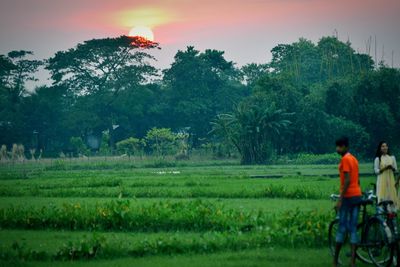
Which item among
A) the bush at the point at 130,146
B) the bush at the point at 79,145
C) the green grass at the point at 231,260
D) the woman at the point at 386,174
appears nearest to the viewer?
the green grass at the point at 231,260

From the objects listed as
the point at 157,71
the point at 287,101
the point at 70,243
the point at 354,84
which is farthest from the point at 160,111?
the point at 70,243

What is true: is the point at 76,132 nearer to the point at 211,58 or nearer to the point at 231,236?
the point at 211,58

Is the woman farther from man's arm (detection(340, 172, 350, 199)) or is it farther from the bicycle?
man's arm (detection(340, 172, 350, 199))

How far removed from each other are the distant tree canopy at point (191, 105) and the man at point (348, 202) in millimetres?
39585

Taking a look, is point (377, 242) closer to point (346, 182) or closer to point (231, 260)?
point (346, 182)

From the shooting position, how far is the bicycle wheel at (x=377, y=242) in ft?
34.0

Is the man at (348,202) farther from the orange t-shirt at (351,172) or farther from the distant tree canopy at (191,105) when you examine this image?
the distant tree canopy at (191,105)

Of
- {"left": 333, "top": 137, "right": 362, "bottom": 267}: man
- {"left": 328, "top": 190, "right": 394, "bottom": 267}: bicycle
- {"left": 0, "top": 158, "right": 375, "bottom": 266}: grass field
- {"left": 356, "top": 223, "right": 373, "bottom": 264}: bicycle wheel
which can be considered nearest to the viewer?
{"left": 328, "top": 190, "right": 394, "bottom": 267}: bicycle

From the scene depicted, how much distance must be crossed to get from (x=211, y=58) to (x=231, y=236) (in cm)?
5441

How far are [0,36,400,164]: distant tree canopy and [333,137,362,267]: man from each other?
130 feet

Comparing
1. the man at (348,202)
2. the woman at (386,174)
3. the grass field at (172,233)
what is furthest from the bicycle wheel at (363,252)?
the woman at (386,174)

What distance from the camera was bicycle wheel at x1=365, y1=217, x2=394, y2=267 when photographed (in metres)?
10.4

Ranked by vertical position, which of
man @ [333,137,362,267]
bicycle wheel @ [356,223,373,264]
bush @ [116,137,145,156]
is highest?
bush @ [116,137,145,156]

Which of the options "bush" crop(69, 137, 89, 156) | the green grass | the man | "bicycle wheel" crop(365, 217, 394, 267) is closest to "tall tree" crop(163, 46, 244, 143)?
"bush" crop(69, 137, 89, 156)
